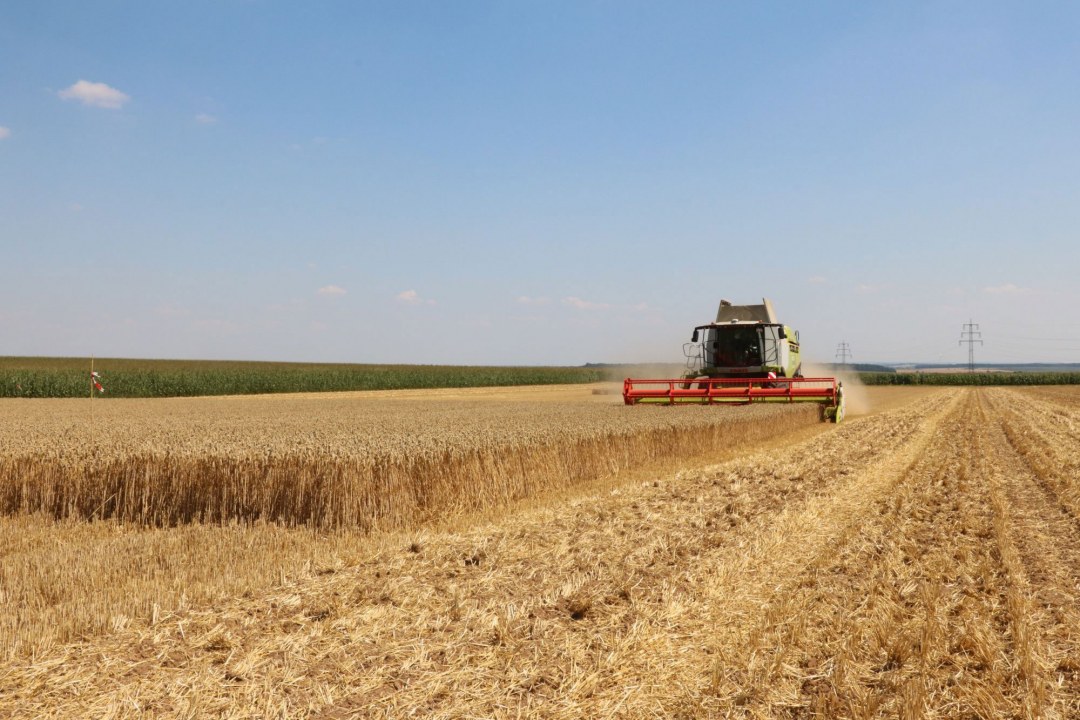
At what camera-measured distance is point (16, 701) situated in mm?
4078

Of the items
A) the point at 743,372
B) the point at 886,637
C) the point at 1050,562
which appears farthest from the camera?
the point at 743,372

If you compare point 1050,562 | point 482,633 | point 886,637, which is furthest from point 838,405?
point 482,633

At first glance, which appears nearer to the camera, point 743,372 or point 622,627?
point 622,627

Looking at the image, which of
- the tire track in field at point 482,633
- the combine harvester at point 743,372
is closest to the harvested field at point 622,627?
the tire track in field at point 482,633

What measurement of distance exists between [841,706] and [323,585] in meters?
3.65

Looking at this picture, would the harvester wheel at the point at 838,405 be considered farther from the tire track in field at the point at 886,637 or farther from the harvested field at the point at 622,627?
the tire track in field at the point at 886,637


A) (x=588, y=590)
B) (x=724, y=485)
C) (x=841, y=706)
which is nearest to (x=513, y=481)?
(x=724, y=485)

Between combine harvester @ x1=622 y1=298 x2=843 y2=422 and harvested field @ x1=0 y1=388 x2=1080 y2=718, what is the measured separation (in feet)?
41.4

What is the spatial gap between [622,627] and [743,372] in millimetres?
18676

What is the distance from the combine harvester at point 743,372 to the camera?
21719 millimetres

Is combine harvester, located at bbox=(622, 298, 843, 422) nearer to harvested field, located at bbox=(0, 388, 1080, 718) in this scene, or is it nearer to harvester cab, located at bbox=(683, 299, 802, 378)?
harvester cab, located at bbox=(683, 299, 802, 378)

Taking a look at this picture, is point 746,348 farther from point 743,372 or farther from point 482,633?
point 482,633

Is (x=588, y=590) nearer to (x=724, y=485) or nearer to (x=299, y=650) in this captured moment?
(x=299, y=650)

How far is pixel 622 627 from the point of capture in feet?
16.9
